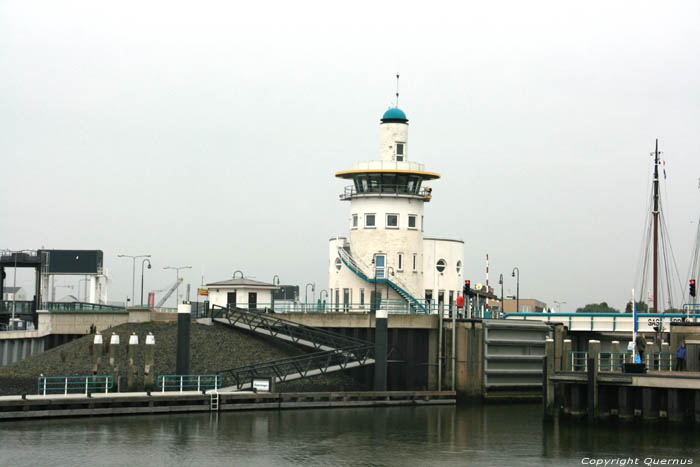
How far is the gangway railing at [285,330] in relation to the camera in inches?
2522

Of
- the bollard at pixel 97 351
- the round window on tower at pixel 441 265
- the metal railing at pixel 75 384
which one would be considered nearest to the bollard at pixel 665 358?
the round window on tower at pixel 441 265

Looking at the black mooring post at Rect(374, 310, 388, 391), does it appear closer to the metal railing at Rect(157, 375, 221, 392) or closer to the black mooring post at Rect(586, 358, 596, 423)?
the metal railing at Rect(157, 375, 221, 392)

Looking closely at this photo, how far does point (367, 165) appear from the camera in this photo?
74.1 meters

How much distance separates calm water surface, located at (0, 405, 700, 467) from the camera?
42812 millimetres

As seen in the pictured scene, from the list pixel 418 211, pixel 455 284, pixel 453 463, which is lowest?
pixel 453 463

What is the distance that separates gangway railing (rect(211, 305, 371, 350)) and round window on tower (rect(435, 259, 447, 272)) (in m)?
12.3

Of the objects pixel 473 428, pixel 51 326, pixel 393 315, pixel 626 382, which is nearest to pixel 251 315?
pixel 393 315

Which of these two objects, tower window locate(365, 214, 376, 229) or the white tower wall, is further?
the white tower wall

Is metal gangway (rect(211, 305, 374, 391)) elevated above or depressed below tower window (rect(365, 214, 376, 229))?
below

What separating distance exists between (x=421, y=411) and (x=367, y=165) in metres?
21.3

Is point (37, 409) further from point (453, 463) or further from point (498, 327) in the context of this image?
point (498, 327)

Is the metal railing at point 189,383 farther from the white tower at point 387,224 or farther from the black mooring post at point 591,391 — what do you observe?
the black mooring post at point 591,391

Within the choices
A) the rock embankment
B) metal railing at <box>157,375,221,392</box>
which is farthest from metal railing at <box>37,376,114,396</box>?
metal railing at <box>157,375,221,392</box>

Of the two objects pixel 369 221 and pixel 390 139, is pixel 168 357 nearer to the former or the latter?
pixel 369 221
